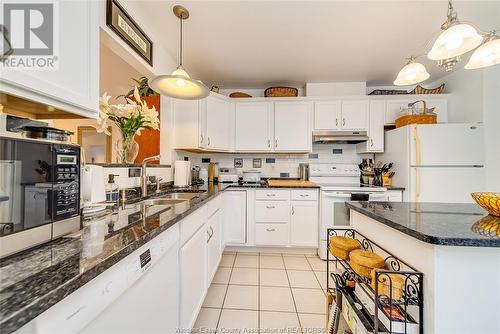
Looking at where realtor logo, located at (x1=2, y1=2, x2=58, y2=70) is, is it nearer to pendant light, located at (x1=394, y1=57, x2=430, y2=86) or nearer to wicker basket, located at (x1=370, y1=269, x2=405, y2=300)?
wicker basket, located at (x1=370, y1=269, x2=405, y2=300)

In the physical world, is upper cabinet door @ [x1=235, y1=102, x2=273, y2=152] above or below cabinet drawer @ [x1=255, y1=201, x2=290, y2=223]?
above

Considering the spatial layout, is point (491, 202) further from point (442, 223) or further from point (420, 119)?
point (420, 119)

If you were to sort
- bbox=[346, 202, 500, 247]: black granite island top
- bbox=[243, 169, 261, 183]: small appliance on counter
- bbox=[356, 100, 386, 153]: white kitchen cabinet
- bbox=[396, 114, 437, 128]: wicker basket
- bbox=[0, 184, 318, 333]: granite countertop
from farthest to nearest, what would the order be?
bbox=[243, 169, 261, 183]: small appliance on counter → bbox=[356, 100, 386, 153]: white kitchen cabinet → bbox=[396, 114, 437, 128]: wicker basket → bbox=[346, 202, 500, 247]: black granite island top → bbox=[0, 184, 318, 333]: granite countertop

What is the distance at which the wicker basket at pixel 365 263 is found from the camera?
0.99m

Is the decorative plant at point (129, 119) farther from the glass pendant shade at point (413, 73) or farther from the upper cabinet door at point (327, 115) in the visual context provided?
the upper cabinet door at point (327, 115)

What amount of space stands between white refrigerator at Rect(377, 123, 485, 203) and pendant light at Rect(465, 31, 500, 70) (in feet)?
4.74

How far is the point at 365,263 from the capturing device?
1.00 metres

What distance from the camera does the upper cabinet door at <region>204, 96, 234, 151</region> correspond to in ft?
9.49

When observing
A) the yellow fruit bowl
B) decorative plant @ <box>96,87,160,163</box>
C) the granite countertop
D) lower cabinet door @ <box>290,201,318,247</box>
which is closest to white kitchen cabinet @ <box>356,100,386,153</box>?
lower cabinet door @ <box>290,201,318,247</box>

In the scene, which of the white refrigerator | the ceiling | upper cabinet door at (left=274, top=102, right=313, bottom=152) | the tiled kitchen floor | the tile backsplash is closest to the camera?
the tiled kitchen floor

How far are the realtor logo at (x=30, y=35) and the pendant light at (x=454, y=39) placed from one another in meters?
1.71

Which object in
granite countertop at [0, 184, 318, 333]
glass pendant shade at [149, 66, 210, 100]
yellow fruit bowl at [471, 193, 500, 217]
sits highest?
glass pendant shade at [149, 66, 210, 100]

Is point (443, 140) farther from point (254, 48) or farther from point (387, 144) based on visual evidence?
point (254, 48)

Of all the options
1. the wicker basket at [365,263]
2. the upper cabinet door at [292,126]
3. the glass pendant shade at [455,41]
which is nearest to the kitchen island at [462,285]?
the wicker basket at [365,263]
